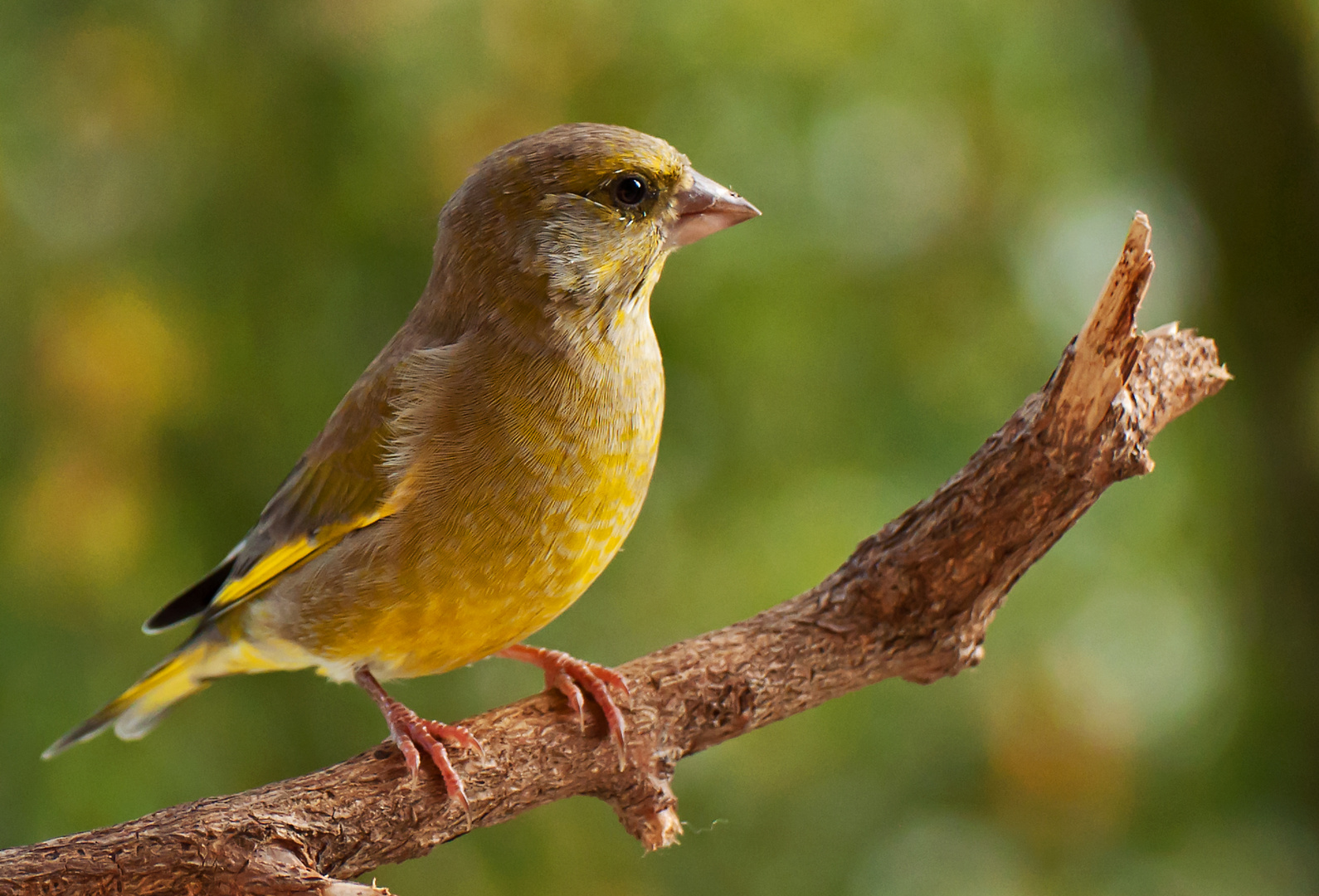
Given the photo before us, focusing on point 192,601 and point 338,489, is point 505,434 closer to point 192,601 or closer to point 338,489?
point 338,489

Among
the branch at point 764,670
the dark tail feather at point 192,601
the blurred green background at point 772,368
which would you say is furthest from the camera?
the blurred green background at point 772,368

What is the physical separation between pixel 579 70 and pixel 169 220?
1.20 m

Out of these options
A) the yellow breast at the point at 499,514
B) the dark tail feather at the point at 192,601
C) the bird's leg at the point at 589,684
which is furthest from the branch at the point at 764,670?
the dark tail feather at the point at 192,601

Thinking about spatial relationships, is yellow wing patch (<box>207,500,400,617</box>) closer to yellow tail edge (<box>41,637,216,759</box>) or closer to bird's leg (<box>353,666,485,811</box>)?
yellow tail edge (<box>41,637,216,759</box>)

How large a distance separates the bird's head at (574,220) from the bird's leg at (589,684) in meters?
0.65

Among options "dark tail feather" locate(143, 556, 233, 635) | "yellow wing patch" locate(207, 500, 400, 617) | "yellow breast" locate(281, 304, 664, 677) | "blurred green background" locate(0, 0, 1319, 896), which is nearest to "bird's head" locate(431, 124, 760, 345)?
"yellow breast" locate(281, 304, 664, 677)

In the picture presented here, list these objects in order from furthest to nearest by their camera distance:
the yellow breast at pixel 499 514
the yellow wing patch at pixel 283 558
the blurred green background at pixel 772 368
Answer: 1. the blurred green background at pixel 772 368
2. the yellow wing patch at pixel 283 558
3. the yellow breast at pixel 499 514

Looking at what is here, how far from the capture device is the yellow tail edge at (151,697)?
2.63 metres

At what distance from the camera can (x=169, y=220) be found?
3.42 meters

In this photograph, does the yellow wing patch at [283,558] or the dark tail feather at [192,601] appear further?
the dark tail feather at [192,601]

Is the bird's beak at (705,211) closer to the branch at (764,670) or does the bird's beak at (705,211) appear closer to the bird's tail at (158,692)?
the branch at (764,670)

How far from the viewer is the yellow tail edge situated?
263cm

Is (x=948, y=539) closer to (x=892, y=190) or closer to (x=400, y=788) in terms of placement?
(x=400, y=788)

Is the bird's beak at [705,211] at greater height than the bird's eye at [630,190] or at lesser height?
lesser
